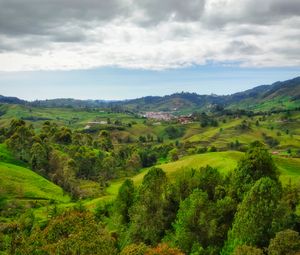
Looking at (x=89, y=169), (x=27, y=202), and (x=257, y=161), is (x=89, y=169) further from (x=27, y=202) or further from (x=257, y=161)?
(x=257, y=161)

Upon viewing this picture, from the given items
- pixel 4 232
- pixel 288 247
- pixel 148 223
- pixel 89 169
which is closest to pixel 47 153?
pixel 89 169

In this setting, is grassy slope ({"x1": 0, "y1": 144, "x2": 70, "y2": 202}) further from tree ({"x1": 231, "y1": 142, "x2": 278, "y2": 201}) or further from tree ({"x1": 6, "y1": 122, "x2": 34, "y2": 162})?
tree ({"x1": 231, "y1": 142, "x2": 278, "y2": 201})

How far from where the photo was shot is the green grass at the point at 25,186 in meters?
137

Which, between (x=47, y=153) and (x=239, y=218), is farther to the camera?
(x=47, y=153)

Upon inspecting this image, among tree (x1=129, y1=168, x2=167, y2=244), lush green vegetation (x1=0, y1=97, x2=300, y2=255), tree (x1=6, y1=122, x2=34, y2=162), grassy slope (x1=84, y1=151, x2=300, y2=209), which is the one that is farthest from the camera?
tree (x1=6, y1=122, x2=34, y2=162)

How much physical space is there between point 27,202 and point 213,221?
73436 mm

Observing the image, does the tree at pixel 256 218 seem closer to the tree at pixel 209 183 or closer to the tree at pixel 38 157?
the tree at pixel 209 183

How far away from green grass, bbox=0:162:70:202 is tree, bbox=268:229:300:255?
313ft

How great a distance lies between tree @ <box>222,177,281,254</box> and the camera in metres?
64.0

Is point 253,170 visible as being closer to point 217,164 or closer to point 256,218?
point 256,218

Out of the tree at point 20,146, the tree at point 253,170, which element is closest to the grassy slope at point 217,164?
the tree at point 20,146

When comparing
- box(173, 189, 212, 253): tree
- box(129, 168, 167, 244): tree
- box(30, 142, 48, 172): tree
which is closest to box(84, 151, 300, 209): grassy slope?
box(30, 142, 48, 172): tree

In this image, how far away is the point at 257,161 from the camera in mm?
79938

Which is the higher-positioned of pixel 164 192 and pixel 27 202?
pixel 164 192
